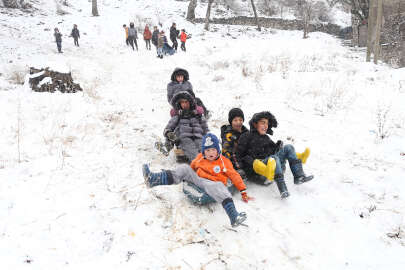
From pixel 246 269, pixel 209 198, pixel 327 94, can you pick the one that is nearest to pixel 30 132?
pixel 209 198

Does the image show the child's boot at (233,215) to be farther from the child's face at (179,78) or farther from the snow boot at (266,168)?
the child's face at (179,78)

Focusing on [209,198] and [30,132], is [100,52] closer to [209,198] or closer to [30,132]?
[30,132]

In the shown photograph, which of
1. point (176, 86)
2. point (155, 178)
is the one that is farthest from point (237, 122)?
point (176, 86)

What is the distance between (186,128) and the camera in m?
5.04

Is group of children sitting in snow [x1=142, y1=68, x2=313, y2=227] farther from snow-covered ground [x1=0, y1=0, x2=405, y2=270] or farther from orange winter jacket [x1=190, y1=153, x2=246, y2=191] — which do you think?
snow-covered ground [x1=0, y1=0, x2=405, y2=270]

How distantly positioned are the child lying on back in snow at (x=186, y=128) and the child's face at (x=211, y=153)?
934mm

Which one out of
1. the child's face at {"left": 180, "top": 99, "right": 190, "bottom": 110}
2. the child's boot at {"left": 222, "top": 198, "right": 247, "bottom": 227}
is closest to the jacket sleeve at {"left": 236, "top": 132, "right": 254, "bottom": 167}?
the child's boot at {"left": 222, "top": 198, "right": 247, "bottom": 227}

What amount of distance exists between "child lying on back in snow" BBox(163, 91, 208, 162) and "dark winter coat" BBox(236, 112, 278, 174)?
84 cm

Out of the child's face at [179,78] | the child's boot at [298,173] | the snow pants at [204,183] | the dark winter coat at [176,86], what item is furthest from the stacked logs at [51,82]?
the child's boot at [298,173]

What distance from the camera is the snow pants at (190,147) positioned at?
4.73 metres

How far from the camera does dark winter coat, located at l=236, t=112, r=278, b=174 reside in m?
4.32

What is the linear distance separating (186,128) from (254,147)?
1.41 metres

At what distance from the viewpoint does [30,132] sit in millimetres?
5355

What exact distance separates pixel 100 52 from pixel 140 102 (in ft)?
35.5
